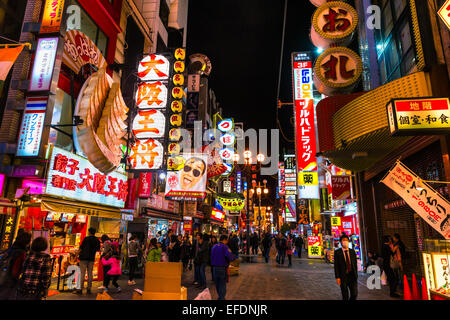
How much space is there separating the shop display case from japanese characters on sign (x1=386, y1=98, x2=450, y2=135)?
9.00 feet

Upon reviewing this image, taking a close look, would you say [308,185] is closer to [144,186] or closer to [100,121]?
[144,186]

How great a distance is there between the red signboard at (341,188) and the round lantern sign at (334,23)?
313 inches

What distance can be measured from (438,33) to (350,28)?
15.5ft

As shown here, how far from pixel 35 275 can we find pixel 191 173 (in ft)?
47.1

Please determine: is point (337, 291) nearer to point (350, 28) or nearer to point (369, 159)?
point (369, 159)

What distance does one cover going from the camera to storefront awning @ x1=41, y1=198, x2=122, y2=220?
10016mm

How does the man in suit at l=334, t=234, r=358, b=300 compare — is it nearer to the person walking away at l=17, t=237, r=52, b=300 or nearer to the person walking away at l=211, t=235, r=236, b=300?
the person walking away at l=211, t=235, r=236, b=300

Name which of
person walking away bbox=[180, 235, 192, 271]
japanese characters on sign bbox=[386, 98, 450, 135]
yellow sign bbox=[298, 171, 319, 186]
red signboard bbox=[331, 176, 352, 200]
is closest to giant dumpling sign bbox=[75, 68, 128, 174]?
Result: person walking away bbox=[180, 235, 192, 271]

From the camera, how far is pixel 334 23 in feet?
43.5

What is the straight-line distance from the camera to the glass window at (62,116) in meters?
12.0

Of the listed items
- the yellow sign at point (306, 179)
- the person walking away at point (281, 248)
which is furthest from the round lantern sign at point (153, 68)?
the person walking away at point (281, 248)
